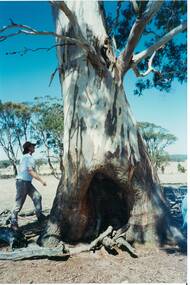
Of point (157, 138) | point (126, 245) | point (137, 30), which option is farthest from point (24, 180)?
point (157, 138)

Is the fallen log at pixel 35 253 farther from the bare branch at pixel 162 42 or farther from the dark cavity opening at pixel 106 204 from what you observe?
the bare branch at pixel 162 42

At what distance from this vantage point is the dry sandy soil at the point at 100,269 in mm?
3881

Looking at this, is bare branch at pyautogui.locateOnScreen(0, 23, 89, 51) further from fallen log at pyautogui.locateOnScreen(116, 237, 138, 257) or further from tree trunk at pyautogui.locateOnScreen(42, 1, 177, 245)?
fallen log at pyautogui.locateOnScreen(116, 237, 138, 257)

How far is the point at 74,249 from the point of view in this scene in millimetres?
4590

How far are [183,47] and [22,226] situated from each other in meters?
4.55

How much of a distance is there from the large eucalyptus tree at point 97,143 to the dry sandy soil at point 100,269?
0.49 meters

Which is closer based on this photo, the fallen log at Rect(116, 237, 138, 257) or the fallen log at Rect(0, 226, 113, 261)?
the fallen log at Rect(0, 226, 113, 261)

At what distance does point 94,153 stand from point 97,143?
0.13 m

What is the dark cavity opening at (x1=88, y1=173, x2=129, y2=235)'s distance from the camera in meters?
5.13

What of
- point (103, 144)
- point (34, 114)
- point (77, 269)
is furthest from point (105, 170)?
point (34, 114)

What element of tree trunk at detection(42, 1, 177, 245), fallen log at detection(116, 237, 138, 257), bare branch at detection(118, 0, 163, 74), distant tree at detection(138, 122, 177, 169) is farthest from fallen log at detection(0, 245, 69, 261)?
distant tree at detection(138, 122, 177, 169)

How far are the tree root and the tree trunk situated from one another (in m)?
0.20

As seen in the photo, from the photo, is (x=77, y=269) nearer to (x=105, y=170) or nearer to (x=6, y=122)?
(x=105, y=170)

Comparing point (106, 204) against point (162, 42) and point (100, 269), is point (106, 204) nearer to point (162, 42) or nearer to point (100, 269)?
point (100, 269)
